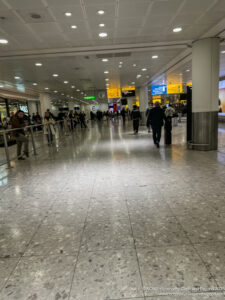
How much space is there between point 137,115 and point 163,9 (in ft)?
24.4

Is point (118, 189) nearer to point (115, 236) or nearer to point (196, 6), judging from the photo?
point (115, 236)

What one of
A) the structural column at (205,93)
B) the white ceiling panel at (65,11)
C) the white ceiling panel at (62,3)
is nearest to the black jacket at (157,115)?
the structural column at (205,93)

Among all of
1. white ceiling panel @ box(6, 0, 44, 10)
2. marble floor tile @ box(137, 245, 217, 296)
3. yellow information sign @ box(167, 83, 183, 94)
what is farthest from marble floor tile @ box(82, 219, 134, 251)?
yellow information sign @ box(167, 83, 183, 94)

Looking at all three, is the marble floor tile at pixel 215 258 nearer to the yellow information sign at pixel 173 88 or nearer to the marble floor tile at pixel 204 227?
the marble floor tile at pixel 204 227

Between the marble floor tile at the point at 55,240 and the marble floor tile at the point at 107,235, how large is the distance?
4.5 inches

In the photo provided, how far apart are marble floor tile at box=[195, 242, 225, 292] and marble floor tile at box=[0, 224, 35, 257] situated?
6.42 feet

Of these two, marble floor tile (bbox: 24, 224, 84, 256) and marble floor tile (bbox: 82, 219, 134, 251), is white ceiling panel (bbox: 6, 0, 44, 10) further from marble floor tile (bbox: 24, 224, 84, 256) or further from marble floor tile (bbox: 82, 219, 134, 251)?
marble floor tile (bbox: 82, 219, 134, 251)

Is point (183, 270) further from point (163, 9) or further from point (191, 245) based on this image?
point (163, 9)

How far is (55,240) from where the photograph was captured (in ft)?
7.89

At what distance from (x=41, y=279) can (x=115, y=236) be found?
2.98 ft

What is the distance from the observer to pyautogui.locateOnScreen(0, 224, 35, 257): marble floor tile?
2.25 m

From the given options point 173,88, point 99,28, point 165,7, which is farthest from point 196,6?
point 173,88

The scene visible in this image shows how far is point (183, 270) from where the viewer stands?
6.03 ft

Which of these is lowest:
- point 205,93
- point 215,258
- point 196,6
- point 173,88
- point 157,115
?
point 215,258
